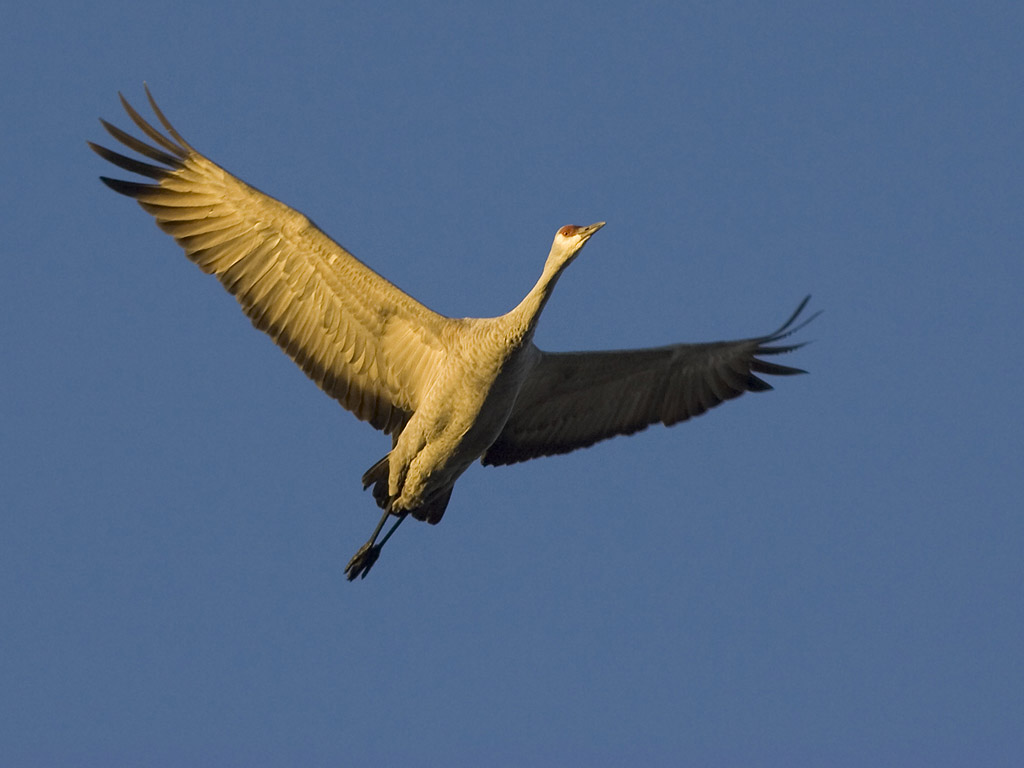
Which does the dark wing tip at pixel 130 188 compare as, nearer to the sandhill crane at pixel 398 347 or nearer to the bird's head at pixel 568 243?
the sandhill crane at pixel 398 347

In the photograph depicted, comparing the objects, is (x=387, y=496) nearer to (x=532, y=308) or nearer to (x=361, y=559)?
(x=361, y=559)

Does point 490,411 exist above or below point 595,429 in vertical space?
below

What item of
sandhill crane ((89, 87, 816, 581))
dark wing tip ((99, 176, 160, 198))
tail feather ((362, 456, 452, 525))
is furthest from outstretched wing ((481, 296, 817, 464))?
dark wing tip ((99, 176, 160, 198))

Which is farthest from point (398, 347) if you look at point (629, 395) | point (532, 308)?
point (629, 395)

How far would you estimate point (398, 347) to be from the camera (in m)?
15.6

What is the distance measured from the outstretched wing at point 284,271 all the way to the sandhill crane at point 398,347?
13 millimetres

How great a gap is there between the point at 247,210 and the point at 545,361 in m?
3.34

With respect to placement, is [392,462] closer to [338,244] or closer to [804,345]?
[338,244]

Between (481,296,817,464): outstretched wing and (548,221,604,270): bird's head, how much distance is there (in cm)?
191

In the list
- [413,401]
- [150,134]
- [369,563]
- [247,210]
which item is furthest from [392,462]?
[150,134]

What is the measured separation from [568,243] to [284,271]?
2.89m

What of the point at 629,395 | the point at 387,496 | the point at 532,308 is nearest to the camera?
the point at 532,308

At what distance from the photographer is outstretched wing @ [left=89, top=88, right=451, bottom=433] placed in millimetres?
15023

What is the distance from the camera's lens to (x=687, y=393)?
16.7m
